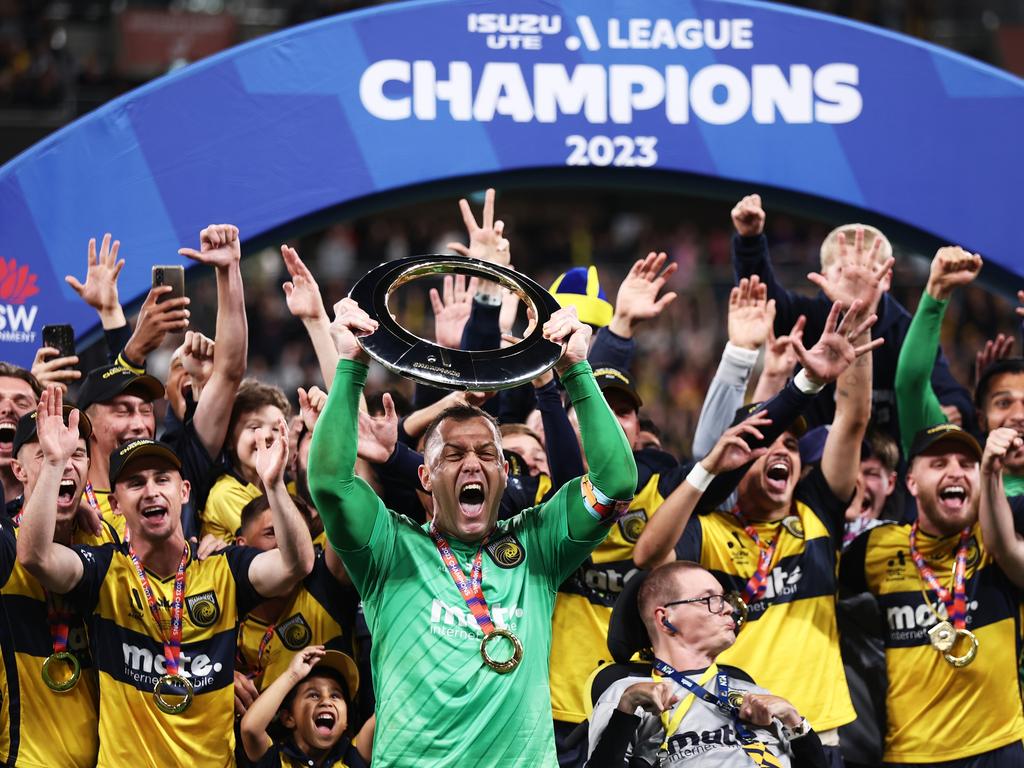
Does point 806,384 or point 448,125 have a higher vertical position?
point 448,125

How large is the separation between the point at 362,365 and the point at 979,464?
2.72 m

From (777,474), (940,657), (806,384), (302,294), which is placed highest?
(302,294)

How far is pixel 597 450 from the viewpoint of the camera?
454 cm

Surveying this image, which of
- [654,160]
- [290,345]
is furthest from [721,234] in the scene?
[654,160]

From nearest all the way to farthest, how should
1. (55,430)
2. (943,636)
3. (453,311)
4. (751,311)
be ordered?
(55,430), (943,636), (751,311), (453,311)

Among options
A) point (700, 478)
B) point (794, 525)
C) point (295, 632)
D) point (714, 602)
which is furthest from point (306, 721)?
point (794, 525)

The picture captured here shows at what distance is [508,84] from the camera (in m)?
6.42

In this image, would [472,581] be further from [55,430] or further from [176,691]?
[55,430]

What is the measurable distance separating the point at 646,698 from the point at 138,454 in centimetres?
195

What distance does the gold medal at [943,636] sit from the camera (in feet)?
18.7

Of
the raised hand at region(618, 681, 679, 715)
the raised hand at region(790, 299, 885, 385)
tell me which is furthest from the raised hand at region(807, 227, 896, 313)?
the raised hand at region(618, 681, 679, 715)

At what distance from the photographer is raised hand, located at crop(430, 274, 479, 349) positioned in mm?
6602

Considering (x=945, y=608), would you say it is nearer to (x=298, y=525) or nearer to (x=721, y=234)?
(x=298, y=525)

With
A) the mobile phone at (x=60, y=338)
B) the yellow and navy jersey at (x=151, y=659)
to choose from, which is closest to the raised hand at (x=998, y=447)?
the yellow and navy jersey at (x=151, y=659)
